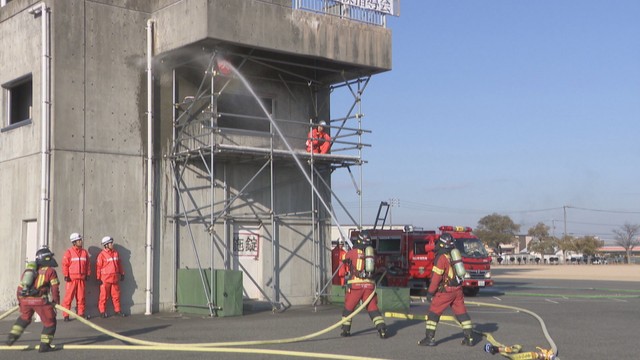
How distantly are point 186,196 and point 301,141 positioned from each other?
12.6ft

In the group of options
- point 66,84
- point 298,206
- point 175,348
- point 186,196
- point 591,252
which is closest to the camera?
point 175,348

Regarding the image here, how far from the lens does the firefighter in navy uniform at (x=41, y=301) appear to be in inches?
478

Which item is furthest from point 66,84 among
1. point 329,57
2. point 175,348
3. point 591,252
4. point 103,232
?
point 591,252

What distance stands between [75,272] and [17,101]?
18.1 feet

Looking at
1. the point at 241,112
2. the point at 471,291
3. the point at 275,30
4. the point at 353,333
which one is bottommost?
the point at 471,291

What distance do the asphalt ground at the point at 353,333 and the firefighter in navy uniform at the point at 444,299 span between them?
0.80 ft

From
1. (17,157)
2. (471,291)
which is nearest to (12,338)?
(17,157)

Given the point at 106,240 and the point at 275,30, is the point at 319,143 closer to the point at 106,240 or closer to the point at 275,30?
the point at 275,30

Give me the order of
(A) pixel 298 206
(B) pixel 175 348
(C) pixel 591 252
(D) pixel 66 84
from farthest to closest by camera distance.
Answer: (C) pixel 591 252 → (A) pixel 298 206 → (D) pixel 66 84 → (B) pixel 175 348

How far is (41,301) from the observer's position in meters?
12.2

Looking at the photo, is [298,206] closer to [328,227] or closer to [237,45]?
[328,227]

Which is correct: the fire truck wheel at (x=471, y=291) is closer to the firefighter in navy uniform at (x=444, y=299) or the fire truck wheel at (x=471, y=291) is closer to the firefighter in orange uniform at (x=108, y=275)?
the firefighter in orange uniform at (x=108, y=275)

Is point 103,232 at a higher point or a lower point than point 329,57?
lower

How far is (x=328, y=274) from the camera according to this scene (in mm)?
21531
